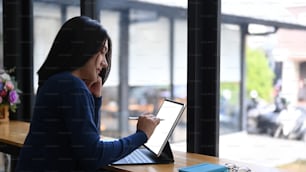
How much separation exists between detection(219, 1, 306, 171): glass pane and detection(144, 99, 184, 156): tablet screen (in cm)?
36

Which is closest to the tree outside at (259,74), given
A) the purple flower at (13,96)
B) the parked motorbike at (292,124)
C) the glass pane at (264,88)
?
the glass pane at (264,88)

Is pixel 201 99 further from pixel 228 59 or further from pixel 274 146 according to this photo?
pixel 274 146

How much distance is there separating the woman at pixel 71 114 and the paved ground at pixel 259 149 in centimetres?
67

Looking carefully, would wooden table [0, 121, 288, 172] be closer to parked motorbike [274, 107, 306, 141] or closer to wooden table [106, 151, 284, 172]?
wooden table [106, 151, 284, 172]

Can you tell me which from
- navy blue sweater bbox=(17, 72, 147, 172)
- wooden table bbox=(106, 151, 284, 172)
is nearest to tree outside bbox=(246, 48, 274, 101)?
wooden table bbox=(106, 151, 284, 172)

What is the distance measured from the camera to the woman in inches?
44.8

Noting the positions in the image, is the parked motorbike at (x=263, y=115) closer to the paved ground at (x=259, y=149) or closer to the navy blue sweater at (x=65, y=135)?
the paved ground at (x=259, y=149)

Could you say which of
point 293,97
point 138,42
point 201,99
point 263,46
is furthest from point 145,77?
point 293,97

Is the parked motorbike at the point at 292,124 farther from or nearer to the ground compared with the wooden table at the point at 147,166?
farther from the ground

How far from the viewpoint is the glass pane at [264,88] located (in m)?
1.59

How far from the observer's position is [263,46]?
1.73 meters

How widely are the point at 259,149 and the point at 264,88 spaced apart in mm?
278

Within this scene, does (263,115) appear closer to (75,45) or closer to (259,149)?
(259,149)

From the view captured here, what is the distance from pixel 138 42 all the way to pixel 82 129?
130cm
